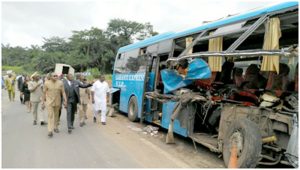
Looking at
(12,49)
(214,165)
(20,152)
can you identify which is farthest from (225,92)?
(12,49)

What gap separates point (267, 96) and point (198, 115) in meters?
2.29

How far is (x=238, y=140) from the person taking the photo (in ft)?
19.2

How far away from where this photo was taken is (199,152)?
7.45 meters

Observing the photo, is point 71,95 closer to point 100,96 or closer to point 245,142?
point 100,96

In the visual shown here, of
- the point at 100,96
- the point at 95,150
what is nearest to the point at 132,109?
the point at 100,96

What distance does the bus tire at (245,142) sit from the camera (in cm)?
536

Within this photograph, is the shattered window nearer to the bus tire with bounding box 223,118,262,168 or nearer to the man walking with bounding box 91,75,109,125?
the man walking with bounding box 91,75,109,125

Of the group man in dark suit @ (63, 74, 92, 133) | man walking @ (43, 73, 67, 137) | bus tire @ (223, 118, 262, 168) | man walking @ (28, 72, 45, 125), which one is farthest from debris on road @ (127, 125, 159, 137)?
bus tire @ (223, 118, 262, 168)

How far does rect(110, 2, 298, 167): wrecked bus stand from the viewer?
5.51m

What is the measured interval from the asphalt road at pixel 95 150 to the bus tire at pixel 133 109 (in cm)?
135

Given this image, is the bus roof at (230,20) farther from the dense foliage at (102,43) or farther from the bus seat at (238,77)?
the dense foliage at (102,43)

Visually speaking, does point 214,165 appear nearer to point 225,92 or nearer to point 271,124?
point 271,124

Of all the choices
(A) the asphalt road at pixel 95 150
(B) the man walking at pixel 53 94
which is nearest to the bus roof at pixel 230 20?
(A) the asphalt road at pixel 95 150

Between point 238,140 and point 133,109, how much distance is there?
622 centimetres
